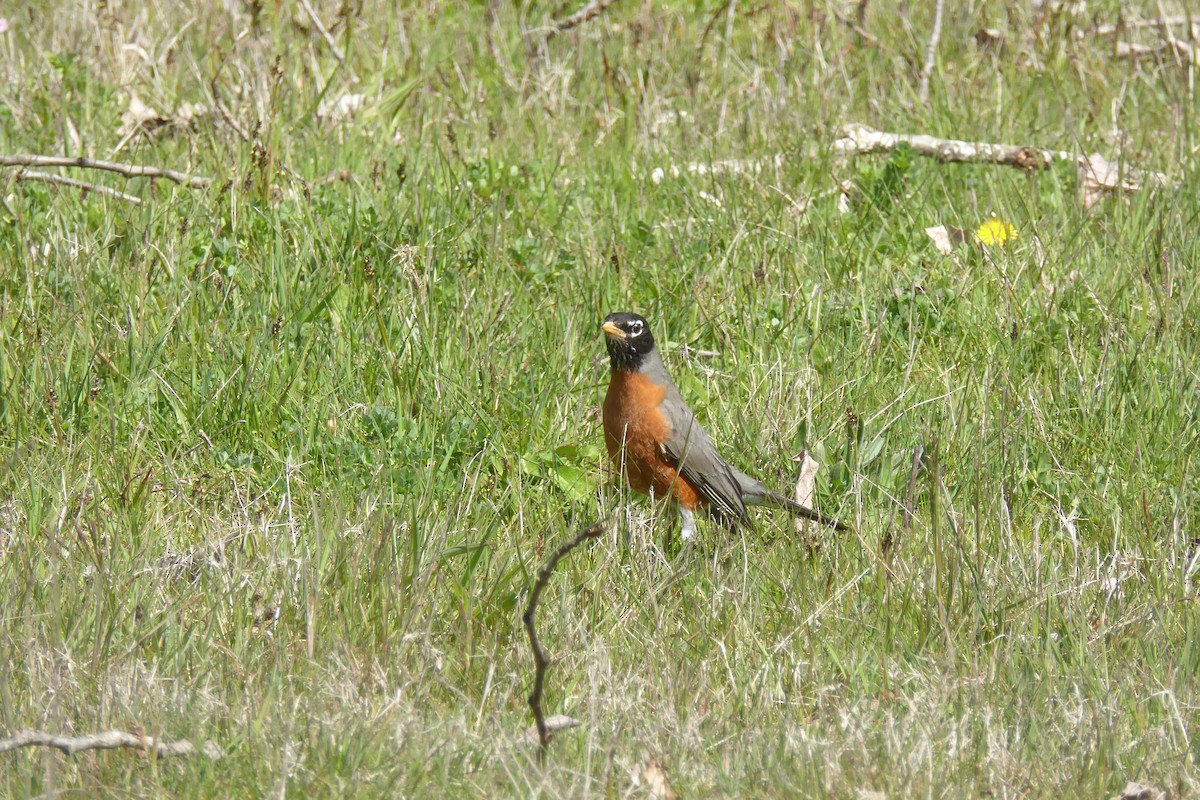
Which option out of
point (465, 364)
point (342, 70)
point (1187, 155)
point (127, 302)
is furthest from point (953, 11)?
point (127, 302)

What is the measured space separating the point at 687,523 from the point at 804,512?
1.88ft

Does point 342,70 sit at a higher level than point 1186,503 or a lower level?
higher

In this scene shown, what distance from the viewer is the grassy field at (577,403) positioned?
309 cm

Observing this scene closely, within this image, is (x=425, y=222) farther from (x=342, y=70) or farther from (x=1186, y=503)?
(x=1186, y=503)

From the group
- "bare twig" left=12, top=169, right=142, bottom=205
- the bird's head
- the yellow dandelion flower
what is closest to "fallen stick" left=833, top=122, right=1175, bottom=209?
the yellow dandelion flower

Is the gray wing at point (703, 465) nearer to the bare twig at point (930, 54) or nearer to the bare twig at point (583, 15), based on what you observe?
the bare twig at point (930, 54)

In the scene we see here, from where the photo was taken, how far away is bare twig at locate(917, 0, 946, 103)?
23.1ft

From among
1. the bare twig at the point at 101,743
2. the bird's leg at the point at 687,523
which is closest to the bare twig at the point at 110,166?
the bird's leg at the point at 687,523

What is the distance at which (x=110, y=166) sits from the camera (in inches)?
219

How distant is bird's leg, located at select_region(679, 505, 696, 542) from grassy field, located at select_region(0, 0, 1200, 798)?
6cm

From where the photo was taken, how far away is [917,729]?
3059 millimetres

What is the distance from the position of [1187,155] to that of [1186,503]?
8.44ft

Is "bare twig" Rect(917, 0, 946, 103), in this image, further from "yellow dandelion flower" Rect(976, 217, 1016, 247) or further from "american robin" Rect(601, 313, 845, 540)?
"american robin" Rect(601, 313, 845, 540)

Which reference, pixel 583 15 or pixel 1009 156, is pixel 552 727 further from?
pixel 583 15
